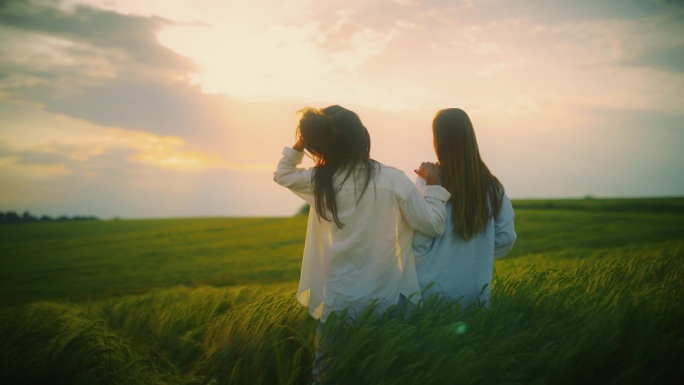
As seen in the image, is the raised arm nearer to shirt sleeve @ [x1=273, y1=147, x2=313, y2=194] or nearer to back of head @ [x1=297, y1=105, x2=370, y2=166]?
shirt sleeve @ [x1=273, y1=147, x2=313, y2=194]

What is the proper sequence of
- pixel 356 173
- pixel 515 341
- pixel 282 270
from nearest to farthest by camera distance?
1. pixel 515 341
2. pixel 356 173
3. pixel 282 270

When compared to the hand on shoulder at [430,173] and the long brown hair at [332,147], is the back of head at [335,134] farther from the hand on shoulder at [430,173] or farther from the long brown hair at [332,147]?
the hand on shoulder at [430,173]

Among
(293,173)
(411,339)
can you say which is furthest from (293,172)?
(411,339)

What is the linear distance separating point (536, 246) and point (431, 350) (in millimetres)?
16076

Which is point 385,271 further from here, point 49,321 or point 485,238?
point 49,321

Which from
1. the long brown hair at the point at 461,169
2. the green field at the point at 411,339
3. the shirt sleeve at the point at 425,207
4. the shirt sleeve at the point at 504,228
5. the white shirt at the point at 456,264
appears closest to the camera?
the green field at the point at 411,339

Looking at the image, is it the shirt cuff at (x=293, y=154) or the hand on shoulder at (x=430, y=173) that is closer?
the shirt cuff at (x=293, y=154)

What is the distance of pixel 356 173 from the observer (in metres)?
3.27

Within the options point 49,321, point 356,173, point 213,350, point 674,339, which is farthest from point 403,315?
point 49,321

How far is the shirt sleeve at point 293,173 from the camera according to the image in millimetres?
3426

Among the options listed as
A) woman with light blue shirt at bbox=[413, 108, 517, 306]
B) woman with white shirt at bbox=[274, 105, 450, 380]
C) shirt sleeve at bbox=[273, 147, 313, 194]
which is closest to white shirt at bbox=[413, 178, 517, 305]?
woman with light blue shirt at bbox=[413, 108, 517, 306]

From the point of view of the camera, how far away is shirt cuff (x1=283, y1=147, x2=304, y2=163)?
136 inches

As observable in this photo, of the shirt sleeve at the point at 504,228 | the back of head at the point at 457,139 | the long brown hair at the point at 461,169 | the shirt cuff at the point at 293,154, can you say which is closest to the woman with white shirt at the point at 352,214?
the shirt cuff at the point at 293,154

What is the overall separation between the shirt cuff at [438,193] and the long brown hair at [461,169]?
0.15 meters
